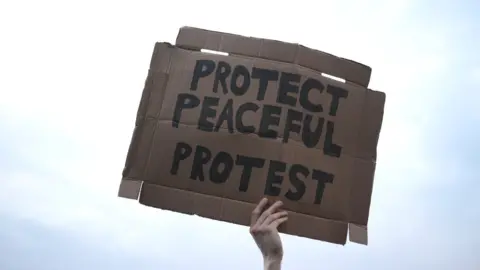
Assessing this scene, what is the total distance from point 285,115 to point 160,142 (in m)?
0.51

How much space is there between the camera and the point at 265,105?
2.18 metres

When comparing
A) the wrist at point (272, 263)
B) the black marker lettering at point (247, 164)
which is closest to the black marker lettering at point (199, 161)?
the black marker lettering at point (247, 164)

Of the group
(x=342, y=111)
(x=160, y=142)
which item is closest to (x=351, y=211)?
(x=342, y=111)

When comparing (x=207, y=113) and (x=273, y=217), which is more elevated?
(x=207, y=113)

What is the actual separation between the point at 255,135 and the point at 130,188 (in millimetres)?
527

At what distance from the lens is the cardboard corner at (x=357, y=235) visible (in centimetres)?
213

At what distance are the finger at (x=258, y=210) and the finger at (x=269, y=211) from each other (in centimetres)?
2

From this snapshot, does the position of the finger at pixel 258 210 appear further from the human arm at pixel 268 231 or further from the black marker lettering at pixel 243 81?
the black marker lettering at pixel 243 81

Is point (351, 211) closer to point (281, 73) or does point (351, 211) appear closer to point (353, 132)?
point (353, 132)

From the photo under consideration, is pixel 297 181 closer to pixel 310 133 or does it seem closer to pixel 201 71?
pixel 310 133

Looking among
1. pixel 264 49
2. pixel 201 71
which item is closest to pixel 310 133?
pixel 264 49

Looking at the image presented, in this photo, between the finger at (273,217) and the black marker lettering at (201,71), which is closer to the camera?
the finger at (273,217)

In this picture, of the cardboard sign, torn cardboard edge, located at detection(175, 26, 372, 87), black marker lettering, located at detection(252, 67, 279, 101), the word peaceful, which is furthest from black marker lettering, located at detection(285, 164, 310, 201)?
torn cardboard edge, located at detection(175, 26, 372, 87)

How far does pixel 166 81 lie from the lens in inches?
87.0
